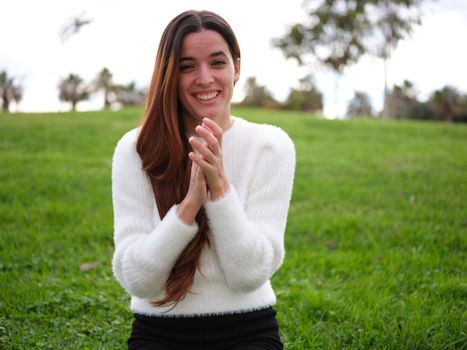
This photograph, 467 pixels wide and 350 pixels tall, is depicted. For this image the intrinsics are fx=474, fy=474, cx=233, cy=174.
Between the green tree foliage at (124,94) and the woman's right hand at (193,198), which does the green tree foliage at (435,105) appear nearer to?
the green tree foliage at (124,94)

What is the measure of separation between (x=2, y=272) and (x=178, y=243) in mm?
2923

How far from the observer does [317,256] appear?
4.95m

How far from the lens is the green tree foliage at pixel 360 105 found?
44156 millimetres

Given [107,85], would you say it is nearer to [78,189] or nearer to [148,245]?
[78,189]

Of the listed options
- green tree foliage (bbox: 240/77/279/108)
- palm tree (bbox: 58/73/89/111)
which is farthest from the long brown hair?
green tree foliage (bbox: 240/77/279/108)

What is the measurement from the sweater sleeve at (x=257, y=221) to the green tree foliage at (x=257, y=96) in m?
47.3

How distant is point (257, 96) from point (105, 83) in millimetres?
16334

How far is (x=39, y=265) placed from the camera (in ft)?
15.1

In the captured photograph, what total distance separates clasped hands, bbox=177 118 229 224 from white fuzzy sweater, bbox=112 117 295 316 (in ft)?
0.15

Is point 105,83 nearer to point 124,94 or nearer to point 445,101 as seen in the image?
point 124,94

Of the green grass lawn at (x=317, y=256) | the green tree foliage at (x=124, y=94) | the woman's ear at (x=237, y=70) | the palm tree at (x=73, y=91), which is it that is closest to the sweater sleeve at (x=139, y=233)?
the woman's ear at (x=237, y=70)

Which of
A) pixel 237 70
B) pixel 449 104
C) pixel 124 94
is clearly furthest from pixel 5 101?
pixel 449 104

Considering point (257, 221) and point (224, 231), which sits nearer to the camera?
point (224, 231)

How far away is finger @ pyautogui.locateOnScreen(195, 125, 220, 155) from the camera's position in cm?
212
